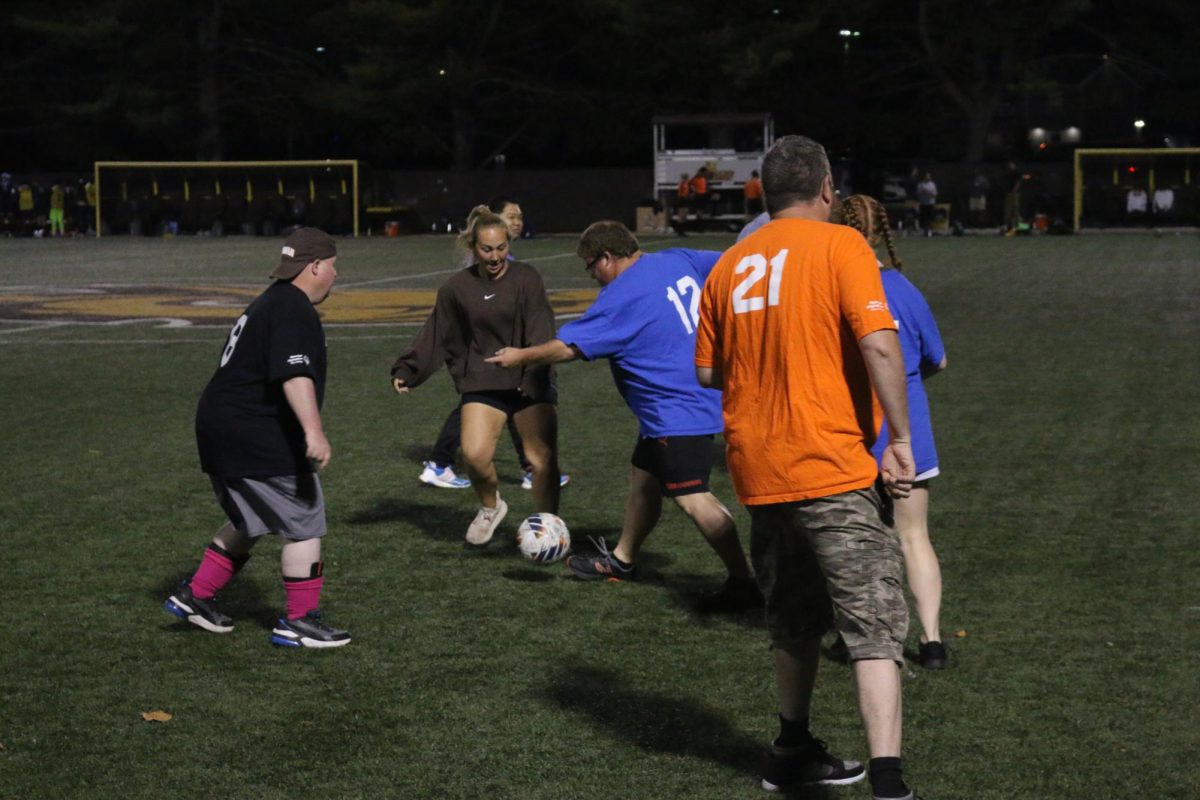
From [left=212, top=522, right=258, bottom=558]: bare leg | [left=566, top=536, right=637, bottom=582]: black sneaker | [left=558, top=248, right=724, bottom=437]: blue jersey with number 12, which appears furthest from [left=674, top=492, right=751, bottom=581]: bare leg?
[left=212, top=522, right=258, bottom=558]: bare leg

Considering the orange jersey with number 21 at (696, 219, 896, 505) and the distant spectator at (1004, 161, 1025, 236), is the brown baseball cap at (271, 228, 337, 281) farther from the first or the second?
the distant spectator at (1004, 161, 1025, 236)

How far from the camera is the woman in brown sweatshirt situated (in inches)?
352

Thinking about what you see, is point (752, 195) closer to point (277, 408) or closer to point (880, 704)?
point (277, 408)

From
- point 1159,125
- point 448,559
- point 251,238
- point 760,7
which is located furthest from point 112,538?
point 1159,125

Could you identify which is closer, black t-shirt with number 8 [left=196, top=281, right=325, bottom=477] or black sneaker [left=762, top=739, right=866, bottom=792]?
black sneaker [left=762, top=739, right=866, bottom=792]

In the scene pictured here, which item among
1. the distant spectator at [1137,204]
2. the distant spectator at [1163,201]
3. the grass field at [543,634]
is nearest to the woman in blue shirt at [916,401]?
the grass field at [543,634]

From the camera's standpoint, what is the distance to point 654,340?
301 inches

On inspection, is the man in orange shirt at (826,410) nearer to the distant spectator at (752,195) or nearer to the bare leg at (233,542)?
the bare leg at (233,542)

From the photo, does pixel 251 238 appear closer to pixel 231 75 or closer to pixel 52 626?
pixel 231 75

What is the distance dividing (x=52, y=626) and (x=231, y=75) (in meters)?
57.0

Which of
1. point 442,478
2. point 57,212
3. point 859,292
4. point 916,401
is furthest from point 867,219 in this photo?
point 57,212

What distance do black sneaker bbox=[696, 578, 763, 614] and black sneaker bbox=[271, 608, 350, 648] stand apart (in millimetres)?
1556

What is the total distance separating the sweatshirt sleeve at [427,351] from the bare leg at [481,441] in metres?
0.28

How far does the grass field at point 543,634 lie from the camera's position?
5.73 metres
